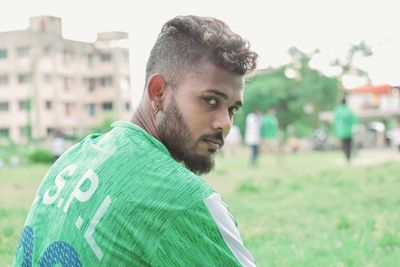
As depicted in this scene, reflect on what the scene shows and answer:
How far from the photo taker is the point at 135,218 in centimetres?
215

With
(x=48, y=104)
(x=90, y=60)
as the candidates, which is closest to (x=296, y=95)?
(x=90, y=60)

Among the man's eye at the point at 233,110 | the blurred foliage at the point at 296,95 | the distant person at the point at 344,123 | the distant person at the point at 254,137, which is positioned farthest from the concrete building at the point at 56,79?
the man's eye at the point at 233,110

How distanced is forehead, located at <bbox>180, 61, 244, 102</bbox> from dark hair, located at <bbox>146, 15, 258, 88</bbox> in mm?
19

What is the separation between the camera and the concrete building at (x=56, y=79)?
184 ft

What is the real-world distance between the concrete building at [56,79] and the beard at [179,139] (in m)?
49.8

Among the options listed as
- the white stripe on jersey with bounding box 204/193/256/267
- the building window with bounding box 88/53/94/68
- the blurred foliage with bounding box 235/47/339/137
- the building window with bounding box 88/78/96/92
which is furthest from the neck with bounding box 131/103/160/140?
the building window with bounding box 88/78/96/92

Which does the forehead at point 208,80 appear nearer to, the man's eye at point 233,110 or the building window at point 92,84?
the man's eye at point 233,110

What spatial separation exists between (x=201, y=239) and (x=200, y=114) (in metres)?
0.53

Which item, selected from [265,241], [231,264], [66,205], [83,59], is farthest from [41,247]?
[83,59]

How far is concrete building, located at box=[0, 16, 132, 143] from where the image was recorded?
184 ft

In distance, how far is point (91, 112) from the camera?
212 feet

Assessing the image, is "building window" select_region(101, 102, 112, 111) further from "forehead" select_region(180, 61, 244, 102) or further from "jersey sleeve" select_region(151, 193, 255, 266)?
"jersey sleeve" select_region(151, 193, 255, 266)

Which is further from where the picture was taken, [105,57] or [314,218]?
[105,57]

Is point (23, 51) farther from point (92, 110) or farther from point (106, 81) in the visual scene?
point (106, 81)
